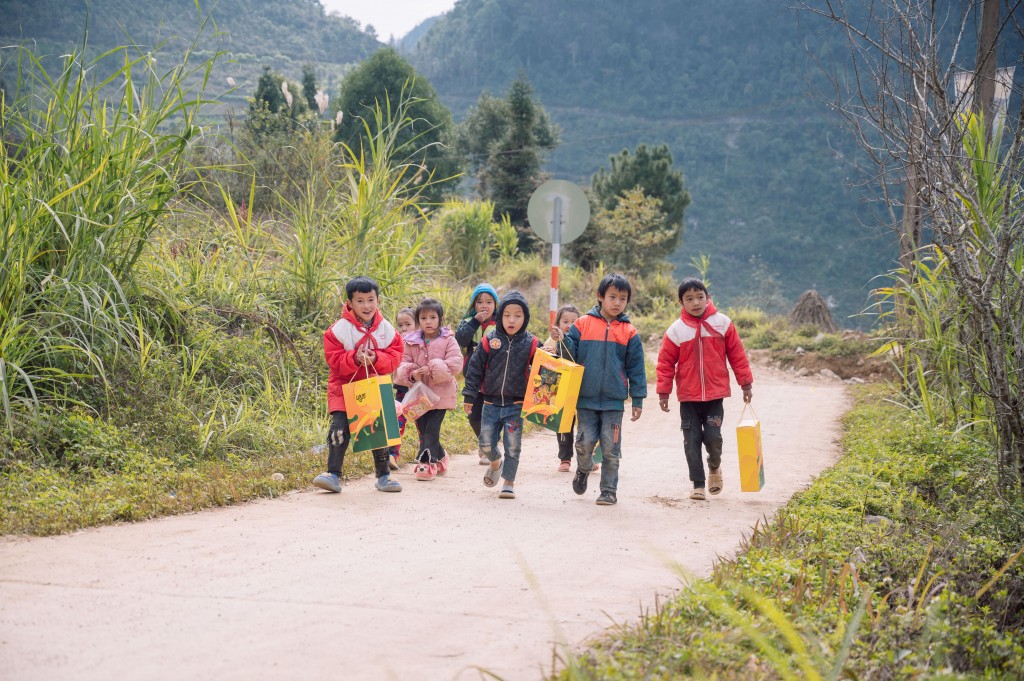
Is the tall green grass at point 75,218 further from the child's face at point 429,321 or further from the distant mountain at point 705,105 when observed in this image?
the distant mountain at point 705,105

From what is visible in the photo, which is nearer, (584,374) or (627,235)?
(584,374)

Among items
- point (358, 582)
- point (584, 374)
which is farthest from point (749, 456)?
point (358, 582)

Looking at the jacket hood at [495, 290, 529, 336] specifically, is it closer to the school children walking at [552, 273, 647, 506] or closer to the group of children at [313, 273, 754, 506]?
the group of children at [313, 273, 754, 506]

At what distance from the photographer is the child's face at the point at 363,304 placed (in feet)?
22.7

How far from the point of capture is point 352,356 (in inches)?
271

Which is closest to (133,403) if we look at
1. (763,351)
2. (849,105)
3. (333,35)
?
(849,105)

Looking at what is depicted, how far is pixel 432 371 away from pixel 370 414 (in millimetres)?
1124

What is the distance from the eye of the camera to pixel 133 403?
24.4 ft

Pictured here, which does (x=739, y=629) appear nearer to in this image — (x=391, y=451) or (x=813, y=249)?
(x=391, y=451)

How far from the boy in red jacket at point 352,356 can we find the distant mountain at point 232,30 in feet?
105

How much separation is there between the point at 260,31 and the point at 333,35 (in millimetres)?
9024

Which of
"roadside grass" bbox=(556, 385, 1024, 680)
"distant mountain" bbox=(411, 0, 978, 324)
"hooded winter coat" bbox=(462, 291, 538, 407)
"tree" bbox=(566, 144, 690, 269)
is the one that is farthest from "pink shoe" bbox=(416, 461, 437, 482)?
"distant mountain" bbox=(411, 0, 978, 324)

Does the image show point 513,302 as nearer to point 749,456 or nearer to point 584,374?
point 584,374

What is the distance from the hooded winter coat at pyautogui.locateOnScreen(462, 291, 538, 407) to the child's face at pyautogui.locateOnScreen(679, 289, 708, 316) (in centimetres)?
122
